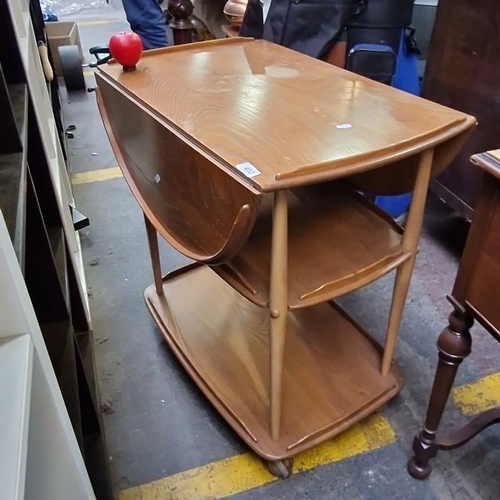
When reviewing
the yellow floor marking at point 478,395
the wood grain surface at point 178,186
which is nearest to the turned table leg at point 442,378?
the yellow floor marking at point 478,395

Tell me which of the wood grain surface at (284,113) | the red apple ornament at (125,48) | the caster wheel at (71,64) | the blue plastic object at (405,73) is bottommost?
the caster wheel at (71,64)

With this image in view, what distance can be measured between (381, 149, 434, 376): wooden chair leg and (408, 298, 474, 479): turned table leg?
0.18 metres

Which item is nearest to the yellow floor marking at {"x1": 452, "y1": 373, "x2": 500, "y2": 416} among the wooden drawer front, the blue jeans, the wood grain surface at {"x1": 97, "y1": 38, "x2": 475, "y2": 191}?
the wooden drawer front

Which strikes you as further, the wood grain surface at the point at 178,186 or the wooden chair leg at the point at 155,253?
the wooden chair leg at the point at 155,253

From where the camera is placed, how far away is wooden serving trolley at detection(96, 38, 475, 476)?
0.93 metres

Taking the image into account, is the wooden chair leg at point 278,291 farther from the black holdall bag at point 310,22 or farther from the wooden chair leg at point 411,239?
the black holdall bag at point 310,22

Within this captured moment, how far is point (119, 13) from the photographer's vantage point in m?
5.54

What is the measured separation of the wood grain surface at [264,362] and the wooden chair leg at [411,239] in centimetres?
12

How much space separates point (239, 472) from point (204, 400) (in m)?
0.24

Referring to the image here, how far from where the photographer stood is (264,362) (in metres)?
1.44

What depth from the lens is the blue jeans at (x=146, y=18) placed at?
10.6 feet

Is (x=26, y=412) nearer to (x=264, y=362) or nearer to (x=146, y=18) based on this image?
(x=264, y=362)

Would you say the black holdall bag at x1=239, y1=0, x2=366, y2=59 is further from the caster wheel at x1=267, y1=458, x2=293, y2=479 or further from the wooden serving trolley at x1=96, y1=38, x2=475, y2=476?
the caster wheel at x1=267, y1=458, x2=293, y2=479

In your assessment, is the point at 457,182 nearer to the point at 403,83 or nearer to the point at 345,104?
the point at 403,83
